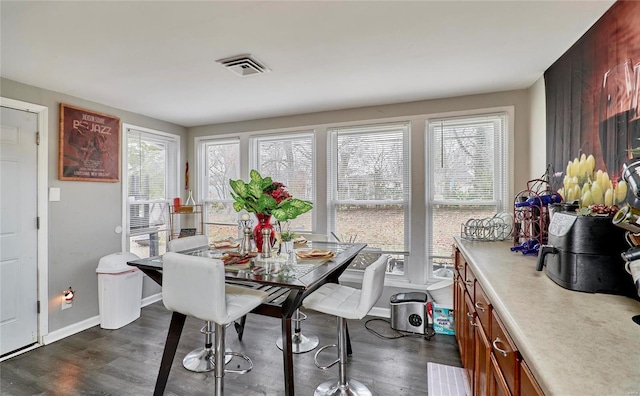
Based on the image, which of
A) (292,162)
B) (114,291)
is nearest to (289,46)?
(292,162)

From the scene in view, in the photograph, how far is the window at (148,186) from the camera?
3.76 metres

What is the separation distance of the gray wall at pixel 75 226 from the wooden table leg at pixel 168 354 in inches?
68.1

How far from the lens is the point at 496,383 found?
A: 1.25 metres

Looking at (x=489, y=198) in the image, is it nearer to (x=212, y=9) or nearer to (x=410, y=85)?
(x=410, y=85)

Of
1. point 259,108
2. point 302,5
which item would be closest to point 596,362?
point 302,5

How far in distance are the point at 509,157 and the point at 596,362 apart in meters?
2.63

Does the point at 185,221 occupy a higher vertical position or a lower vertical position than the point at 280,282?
higher

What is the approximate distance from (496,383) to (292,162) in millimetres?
3155

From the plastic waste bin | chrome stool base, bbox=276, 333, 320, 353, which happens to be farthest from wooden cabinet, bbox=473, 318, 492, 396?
the plastic waste bin

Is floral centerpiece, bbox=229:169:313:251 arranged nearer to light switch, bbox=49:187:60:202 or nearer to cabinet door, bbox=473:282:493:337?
cabinet door, bbox=473:282:493:337

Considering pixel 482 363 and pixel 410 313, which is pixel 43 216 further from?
pixel 482 363

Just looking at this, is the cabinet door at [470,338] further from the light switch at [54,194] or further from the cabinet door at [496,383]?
the light switch at [54,194]

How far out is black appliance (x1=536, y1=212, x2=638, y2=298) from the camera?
1.27 metres

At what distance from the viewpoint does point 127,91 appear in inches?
116
